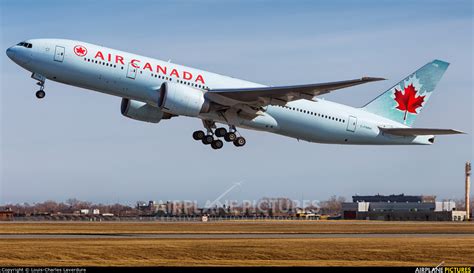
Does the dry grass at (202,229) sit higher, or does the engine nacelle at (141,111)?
the engine nacelle at (141,111)

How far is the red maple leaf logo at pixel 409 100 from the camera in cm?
6806

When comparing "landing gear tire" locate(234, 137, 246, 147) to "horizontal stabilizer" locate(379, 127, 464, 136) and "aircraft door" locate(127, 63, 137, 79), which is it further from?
"horizontal stabilizer" locate(379, 127, 464, 136)

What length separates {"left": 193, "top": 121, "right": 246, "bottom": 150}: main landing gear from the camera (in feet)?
201

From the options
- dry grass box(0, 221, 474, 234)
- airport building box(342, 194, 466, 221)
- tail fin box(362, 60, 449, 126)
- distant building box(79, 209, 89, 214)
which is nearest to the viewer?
tail fin box(362, 60, 449, 126)

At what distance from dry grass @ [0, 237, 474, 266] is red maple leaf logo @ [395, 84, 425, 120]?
17.4m

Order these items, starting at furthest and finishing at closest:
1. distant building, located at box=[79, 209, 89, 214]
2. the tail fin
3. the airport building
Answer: distant building, located at box=[79, 209, 89, 214]
the airport building
the tail fin

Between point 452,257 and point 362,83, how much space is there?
1293 cm

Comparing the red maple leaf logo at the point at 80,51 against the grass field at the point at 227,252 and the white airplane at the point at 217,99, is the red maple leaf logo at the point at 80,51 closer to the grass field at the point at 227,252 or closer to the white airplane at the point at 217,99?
the white airplane at the point at 217,99

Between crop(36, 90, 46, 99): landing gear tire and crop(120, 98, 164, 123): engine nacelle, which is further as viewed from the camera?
crop(120, 98, 164, 123): engine nacelle

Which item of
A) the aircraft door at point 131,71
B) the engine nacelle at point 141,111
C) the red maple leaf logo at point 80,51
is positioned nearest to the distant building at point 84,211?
the engine nacelle at point 141,111

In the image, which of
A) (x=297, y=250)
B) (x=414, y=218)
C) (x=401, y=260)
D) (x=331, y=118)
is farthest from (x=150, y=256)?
(x=414, y=218)

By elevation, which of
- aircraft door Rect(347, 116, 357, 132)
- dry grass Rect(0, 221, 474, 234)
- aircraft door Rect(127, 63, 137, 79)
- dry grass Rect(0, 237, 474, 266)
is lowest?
dry grass Rect(0, 237, 474, 266)

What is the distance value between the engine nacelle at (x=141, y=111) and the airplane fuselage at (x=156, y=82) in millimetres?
3997

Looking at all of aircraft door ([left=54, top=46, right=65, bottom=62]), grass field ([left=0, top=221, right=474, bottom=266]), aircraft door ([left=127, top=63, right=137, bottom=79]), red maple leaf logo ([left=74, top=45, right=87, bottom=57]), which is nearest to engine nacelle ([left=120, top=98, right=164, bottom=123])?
aircraft door ([left=127, top=63, right=137, bottom=79])
